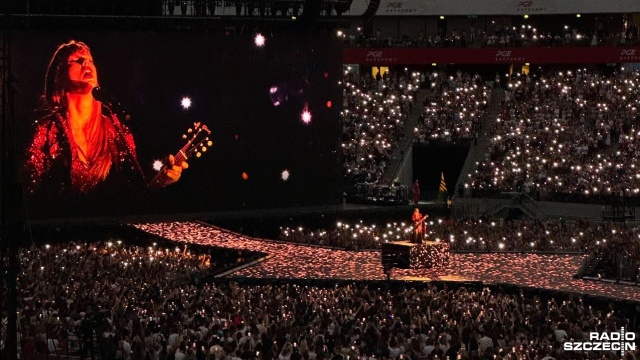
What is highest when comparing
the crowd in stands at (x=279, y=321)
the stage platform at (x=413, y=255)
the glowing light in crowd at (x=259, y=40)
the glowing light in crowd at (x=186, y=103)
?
the glowing light in crowd at (x=259, y=40)

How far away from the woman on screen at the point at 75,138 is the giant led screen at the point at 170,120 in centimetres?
3

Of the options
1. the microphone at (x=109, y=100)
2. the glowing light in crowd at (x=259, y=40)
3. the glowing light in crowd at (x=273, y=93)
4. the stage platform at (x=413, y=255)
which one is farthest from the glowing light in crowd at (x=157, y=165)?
the stage platform at (x=413, y=255)

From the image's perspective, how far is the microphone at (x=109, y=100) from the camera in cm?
4452

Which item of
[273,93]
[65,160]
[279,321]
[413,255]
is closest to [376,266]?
[413,255]

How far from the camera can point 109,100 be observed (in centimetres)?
4481

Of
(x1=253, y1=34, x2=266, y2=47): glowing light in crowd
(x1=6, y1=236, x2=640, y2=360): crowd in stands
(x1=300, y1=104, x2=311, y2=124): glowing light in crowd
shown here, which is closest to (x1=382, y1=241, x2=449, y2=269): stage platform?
(x1=6, y1=236, x2=640, y2=360): crowd in stands

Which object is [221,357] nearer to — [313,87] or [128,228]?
[128,228]

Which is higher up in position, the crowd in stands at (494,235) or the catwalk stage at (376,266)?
the crowd in stands at (494,235)

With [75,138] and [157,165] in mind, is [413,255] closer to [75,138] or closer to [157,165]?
[157,165]

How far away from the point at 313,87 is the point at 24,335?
82.5ft

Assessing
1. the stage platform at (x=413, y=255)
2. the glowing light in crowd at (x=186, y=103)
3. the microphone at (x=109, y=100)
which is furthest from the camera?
the glowing light in crowd at (x=186, y=103)

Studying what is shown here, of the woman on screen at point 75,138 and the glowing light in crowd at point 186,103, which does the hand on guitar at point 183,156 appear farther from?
the woman on screen at point 75,138

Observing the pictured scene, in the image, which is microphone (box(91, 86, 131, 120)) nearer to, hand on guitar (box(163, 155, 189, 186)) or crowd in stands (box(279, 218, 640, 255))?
hand on guitar (box(163, 155, 189, 186))

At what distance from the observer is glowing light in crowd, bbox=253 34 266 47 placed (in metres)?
47.9
